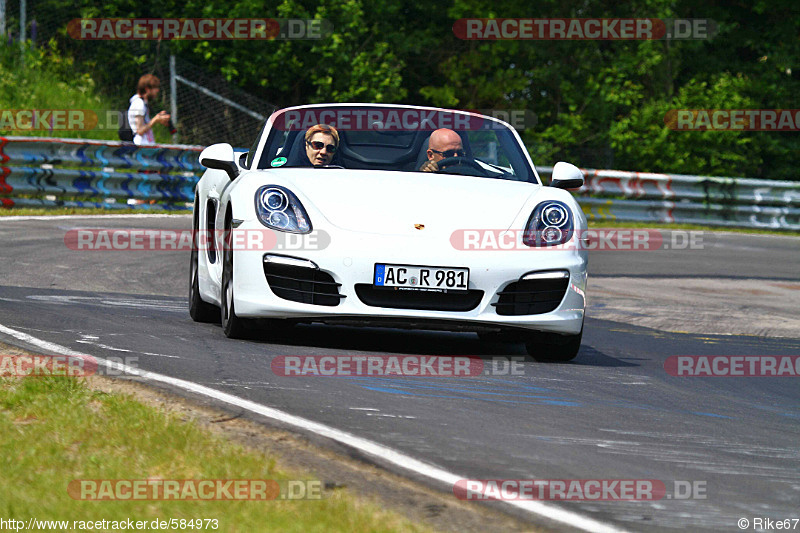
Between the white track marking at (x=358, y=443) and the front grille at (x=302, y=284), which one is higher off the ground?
the front grille at (x=302, y=284)

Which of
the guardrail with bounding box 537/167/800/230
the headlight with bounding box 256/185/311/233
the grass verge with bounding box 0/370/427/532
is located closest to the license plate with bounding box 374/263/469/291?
the headlight with bounding box 256/185/311/233

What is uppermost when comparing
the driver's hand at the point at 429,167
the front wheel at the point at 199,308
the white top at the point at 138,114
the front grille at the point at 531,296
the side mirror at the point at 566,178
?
the white top at the point at 138,114

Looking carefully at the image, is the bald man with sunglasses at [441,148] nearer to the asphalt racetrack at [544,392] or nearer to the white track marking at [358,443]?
the asphalt racetrack at [544,392]

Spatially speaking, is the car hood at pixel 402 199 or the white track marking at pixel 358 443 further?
the car hood at pixel 402 199

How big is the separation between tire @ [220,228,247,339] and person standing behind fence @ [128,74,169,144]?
34.3ft

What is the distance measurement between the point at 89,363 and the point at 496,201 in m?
2.31

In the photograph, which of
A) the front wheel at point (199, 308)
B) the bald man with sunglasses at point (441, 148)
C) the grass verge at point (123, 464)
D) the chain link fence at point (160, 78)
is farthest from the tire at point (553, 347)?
the chain link fence at point (160, 78)

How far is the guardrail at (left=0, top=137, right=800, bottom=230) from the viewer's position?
730 inches

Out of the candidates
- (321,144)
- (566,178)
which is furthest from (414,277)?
(566,178)

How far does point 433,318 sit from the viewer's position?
6.62m

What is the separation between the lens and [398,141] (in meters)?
8.02

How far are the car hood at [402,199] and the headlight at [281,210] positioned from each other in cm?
5

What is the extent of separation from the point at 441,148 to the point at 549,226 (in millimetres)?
1117

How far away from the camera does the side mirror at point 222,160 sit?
25.0 feet
